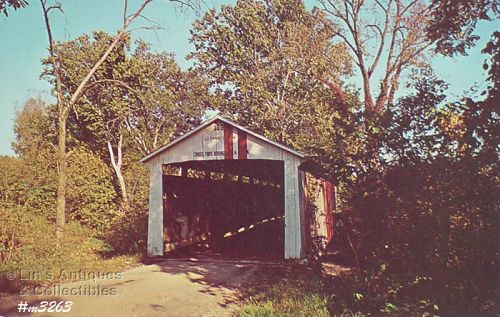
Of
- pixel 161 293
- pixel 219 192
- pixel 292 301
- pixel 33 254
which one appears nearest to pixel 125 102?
pixel 219 192

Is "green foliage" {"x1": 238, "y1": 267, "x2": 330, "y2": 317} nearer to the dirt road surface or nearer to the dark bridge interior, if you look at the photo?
the dirt road surface

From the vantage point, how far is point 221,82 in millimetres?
29062

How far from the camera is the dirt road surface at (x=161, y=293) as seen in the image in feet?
22.1

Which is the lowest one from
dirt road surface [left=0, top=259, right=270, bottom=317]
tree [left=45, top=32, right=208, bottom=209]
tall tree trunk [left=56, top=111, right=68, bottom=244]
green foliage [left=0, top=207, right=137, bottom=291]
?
dirt road surface [left=0, top=259, right=270, bottom=317]

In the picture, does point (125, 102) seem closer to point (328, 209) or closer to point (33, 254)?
point (328, 209)

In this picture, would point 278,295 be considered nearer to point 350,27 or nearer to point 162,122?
point 350,27

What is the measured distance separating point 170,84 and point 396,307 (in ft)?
98.4

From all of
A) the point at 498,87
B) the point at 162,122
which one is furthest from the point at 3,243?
the point at 162,122

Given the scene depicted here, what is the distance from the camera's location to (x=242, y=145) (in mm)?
11898

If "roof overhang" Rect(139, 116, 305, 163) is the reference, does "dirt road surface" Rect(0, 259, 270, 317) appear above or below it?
below

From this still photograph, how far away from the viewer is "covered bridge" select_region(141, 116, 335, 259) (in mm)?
11406

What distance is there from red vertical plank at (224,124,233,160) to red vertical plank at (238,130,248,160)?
27cm

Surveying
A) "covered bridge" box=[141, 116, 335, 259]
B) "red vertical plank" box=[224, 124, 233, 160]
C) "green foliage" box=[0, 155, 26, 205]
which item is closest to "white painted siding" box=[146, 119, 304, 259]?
"covered bridge" box=[141, 116, 335, 259]

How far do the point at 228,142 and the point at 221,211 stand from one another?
686cm
